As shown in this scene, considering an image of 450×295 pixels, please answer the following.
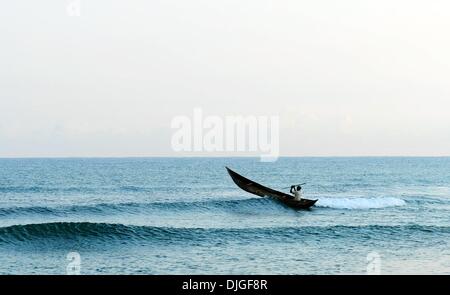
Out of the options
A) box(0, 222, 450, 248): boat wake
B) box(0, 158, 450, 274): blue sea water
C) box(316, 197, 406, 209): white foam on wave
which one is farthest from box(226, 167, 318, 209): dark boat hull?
A: box(316, 197, 406, 209): white foam on wave

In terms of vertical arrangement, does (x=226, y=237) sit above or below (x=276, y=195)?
below

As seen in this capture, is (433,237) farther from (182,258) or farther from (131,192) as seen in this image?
(131,192)

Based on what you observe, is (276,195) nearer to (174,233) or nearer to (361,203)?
(174,233)

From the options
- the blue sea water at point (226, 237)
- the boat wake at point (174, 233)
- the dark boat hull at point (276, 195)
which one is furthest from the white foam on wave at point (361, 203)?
the boat wake at point (174, 233)

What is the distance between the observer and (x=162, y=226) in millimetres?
24562

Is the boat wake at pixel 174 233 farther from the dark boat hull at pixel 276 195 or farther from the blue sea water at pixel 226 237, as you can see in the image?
the dark boat hull at pixel 276 195

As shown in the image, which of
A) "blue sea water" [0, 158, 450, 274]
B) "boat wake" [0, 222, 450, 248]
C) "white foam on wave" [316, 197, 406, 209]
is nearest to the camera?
"blue sea water" [0, 158, 450, 274]

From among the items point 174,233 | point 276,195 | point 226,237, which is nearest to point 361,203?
point 276,195

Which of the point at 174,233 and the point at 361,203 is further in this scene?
the point at 361,203

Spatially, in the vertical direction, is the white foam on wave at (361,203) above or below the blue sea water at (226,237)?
above

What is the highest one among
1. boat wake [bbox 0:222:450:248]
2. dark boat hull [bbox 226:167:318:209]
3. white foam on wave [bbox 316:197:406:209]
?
dark boat hull [bbox 226:167:318:209]

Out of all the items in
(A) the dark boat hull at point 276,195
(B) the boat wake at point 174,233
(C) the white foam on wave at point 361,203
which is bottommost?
(B) the boat wake at point 174,233

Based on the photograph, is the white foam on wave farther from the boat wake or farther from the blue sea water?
the boat wake

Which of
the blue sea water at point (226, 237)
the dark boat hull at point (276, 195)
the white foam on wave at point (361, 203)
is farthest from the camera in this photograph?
the white foam on wave at point (361, 203)
